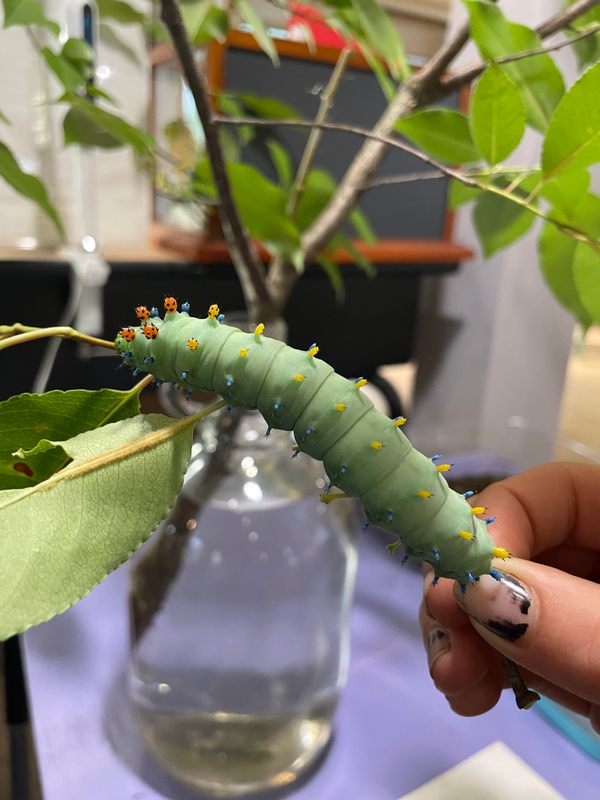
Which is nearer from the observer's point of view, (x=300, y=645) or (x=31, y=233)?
(x=300, y=645)

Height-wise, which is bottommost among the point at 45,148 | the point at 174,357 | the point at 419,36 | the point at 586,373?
the point at 586,373

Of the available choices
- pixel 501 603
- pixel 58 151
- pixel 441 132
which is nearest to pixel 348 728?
pixel 501 603

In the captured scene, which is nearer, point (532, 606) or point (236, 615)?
point (532, 606)

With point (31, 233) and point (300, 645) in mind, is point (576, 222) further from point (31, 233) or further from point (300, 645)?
point (31, 233)

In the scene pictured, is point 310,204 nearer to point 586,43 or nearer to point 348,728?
point 586,43

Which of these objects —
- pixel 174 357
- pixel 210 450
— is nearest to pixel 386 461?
pixel 174 357
